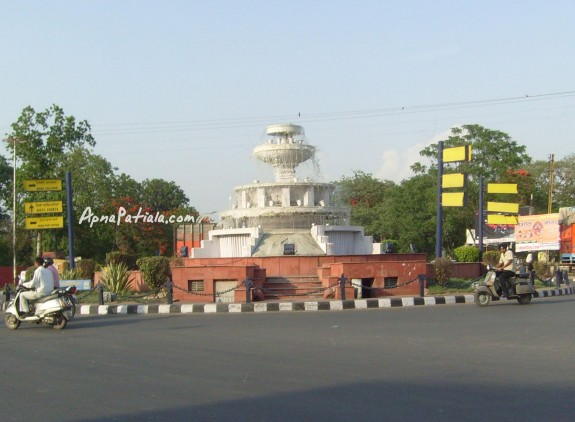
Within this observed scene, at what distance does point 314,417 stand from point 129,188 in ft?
160

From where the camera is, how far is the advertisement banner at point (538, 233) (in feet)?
142

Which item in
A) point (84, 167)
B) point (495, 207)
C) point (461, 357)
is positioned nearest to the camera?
point (461, 357)

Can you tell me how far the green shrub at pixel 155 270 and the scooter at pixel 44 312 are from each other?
7411 millimetres

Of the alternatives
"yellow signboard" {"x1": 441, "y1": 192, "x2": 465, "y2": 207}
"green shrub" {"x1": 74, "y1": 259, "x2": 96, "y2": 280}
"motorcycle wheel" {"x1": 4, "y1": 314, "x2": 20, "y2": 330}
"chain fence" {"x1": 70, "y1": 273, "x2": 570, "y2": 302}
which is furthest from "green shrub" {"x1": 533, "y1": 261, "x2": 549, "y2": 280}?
"motorcycle wheel" {"x1": 4, "y1": 314, "x2": 20, "y2": 330}

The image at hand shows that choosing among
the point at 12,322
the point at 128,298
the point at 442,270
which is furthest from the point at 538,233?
the point at 12,322

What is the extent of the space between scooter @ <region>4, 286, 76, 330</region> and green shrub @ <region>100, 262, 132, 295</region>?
711 centimetres

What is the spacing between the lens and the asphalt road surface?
244 inches

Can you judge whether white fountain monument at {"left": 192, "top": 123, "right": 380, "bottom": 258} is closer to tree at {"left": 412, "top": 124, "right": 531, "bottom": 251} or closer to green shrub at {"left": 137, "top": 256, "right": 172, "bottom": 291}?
green shrub at {"left": 137, "top": 256, "right": 172, "bottom": 291}

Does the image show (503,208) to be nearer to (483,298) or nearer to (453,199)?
(453,199)

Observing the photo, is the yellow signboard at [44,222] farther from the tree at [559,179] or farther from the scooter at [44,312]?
Answer: the tree at [559,179]

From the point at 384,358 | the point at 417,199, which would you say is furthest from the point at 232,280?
the point at 417,199

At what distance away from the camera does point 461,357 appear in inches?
358

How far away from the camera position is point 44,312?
14188mm

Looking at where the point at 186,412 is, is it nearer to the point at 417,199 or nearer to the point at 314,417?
the point at 314,417
